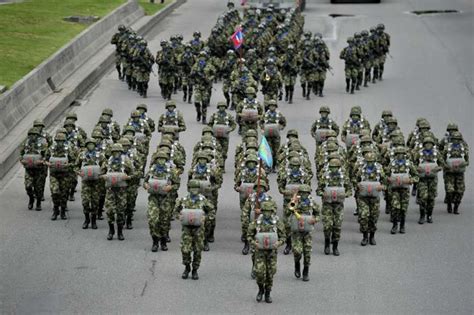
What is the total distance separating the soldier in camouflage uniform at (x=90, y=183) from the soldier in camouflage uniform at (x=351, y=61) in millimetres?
14545

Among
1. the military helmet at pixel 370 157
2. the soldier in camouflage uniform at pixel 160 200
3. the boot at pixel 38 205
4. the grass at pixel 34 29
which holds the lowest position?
the grass at pixel 34 29

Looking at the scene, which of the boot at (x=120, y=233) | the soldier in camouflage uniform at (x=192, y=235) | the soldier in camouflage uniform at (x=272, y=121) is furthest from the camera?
the soldier in camouflage uniform at (x=272, y=121)

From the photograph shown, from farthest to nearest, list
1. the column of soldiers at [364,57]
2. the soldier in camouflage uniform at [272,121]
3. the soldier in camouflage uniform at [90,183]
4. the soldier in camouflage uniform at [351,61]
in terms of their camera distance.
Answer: the column of soldiers at [364,57] < the soldier in camouflage uniform at [351,61] < the soldier in camouflage uniform at [272,121] < the soldier in camouflage uniform at [90,183]

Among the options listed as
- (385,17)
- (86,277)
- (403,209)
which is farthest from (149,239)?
(385,17)

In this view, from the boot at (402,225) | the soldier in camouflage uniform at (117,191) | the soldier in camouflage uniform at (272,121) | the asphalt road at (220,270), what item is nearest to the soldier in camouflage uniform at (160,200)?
the asphalt road at (220,270)

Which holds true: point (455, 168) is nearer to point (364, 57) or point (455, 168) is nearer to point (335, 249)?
point (335, 249)

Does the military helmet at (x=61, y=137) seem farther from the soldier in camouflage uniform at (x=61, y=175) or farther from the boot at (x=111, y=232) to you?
the boot at (x=111, y=232)

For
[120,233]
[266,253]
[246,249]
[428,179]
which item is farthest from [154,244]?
[428,179]

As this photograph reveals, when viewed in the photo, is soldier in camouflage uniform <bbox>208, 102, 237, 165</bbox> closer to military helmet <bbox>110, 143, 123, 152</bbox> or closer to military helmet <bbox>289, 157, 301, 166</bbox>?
military helmet <bbox>110, 143, 123, 152</bbox>

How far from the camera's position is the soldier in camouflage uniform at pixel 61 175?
26.4 metres

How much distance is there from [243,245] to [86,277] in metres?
3.43

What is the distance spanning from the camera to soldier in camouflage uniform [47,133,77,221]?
26391mm

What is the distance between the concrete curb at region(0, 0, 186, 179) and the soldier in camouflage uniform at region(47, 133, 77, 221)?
351 cm

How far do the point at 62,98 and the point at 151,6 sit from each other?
21.1 meters
